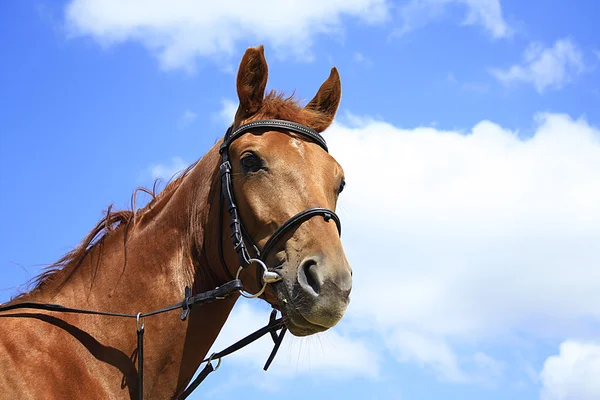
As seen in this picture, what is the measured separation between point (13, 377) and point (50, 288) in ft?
3.60

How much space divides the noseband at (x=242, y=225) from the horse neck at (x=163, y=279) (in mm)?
215

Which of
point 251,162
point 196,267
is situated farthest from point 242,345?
point 251,162

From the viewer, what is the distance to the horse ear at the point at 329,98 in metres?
6.94

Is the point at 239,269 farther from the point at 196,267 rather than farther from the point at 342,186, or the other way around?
the point at 342,186

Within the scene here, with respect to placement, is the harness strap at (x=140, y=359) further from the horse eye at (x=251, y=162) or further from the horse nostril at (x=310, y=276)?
the horse eye at (x=251, y=162)

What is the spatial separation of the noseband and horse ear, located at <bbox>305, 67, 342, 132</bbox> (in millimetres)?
713

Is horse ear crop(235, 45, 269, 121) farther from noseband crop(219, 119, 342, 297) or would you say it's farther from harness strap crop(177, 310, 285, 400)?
harness strap crop(177, 310, 285, 400)

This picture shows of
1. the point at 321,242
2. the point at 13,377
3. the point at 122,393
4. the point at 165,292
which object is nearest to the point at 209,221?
the point at 165,292

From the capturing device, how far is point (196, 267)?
5.96 metres

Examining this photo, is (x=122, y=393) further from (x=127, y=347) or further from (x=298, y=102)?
(x=298, y=102)

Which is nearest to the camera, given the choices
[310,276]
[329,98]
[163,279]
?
[310,276]

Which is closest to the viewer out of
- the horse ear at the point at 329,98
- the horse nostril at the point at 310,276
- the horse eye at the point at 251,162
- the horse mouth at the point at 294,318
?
the horse nostril at the point at 310,276

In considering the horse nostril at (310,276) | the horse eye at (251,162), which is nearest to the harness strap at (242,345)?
the horse nostril at (310,276)

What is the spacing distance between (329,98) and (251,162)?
1570 mm
